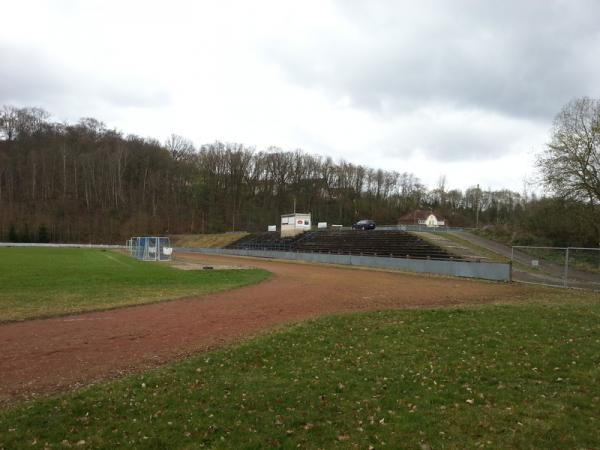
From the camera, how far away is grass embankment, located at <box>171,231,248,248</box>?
259ft

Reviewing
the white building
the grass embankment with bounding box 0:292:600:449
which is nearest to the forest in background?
the white building

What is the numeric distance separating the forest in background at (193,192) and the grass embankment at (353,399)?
94595mm

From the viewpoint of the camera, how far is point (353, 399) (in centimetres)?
572

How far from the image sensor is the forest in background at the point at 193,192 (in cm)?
10375

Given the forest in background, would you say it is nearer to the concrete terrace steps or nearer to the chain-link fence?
the concrete terrace steps

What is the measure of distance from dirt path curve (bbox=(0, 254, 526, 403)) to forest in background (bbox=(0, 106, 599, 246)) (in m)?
84.3

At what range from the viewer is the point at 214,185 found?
110750 mm

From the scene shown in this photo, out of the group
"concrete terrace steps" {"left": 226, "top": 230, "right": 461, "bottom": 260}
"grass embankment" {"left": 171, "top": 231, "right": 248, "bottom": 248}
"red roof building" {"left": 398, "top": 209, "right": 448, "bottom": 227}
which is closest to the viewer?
"concrete terrace steps" {"left": 226, "top": 230, "right": 461, "bottom": 260}

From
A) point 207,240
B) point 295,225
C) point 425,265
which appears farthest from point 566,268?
point 207,240

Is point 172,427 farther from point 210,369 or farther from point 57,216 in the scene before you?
point 57,216

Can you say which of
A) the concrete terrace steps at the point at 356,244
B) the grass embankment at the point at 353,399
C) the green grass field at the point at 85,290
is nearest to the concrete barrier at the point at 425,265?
the concrete terrace steps at the point at 356,244

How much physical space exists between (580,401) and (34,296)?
1725 cm

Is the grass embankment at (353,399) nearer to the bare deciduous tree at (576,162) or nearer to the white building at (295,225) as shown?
the bare deciduous tree at (576,162)

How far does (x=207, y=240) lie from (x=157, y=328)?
74.3 metres
